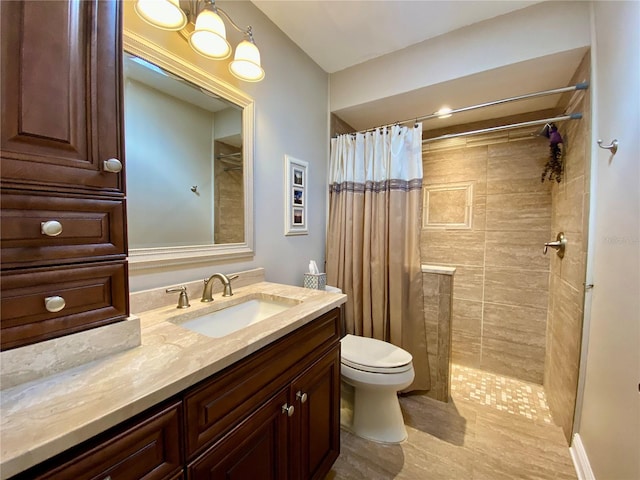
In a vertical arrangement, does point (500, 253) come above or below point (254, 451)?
above

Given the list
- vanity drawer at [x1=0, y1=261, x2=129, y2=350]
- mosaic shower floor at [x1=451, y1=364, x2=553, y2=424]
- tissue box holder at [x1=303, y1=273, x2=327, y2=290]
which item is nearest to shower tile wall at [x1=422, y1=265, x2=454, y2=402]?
mosaic shower floor at [x1=451, y1=364, x2=553, y2=424]

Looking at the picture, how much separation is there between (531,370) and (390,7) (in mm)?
2786

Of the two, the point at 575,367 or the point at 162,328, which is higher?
the point at 162,328

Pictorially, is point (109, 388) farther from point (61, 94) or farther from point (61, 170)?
point (61, 94)

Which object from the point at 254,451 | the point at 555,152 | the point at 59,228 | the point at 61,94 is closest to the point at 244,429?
the point at 254,451

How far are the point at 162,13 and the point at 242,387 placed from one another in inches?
52.6

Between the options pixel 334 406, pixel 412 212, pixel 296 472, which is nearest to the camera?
pixel 296 472

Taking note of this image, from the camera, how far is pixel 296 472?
3.29 ft

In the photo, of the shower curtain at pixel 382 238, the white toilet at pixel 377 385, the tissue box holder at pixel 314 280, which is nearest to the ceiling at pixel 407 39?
the shower curtain at pixel 382 238

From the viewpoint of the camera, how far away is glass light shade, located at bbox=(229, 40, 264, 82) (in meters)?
1.26

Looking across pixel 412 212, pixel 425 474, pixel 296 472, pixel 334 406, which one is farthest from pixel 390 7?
pixel 425 474

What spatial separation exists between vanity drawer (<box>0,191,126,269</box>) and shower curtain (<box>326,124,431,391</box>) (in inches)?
61.8

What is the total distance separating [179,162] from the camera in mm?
1234

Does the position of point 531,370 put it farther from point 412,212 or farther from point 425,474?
point 412,212
